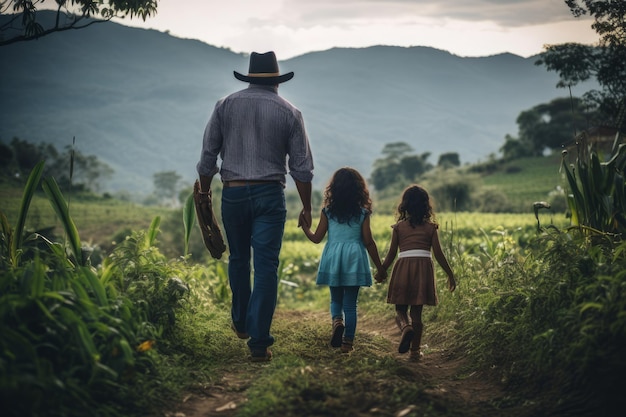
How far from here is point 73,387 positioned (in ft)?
10.5

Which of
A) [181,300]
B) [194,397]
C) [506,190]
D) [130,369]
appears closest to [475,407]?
[194,397]

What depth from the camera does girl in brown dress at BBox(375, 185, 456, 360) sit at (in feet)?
16.6

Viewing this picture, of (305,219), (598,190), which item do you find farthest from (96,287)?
(598,190)

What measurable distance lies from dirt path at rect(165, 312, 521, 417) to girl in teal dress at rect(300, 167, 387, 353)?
0.66m

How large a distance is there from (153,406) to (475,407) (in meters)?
1.90

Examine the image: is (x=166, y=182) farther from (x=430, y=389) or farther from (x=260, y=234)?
(x=430, y=389)

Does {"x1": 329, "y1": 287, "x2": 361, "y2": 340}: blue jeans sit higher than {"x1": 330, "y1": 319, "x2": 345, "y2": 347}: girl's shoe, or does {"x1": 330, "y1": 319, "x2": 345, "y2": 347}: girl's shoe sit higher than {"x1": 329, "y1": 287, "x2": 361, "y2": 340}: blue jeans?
{"x1": 329, "y1": 287, "x2": 361, "y2": 340}: blue jeans

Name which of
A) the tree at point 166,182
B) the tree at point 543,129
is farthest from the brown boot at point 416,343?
the tree at point 166,182

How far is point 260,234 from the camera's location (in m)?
4.68

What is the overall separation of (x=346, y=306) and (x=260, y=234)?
1000mm

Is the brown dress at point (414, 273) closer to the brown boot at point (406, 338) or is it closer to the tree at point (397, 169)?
the brown boot at point (406, 338)

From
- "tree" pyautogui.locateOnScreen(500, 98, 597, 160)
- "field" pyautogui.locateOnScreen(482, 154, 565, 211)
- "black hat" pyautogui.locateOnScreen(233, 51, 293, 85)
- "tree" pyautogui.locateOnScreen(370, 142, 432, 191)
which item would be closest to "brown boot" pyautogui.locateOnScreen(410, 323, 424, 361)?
"black hat" pyautogui.locateOnScreen(233, 51, 293, 85)

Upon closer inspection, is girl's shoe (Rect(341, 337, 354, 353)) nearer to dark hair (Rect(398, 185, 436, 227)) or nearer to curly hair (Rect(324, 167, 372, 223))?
curly hair (Rect(324, 167, 372, 223))

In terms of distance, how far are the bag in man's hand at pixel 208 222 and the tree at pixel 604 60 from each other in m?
3.50
